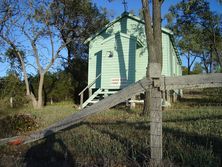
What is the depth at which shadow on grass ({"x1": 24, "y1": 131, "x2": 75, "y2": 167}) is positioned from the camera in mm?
4506

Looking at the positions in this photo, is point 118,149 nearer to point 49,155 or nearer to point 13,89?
point 49,155

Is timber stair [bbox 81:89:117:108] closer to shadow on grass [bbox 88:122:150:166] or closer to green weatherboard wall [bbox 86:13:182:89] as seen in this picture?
green weatherboard wall [bbox 86:13:182:89]

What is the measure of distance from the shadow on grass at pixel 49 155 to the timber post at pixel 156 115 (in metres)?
1.51

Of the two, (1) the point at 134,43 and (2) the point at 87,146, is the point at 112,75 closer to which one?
(1) the point at 134,43

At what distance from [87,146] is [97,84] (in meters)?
14.3

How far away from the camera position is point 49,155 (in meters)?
5.06

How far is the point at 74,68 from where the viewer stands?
30.8 meters

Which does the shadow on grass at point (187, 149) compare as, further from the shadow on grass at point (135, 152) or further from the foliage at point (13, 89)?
the foliage at point (13, 89)

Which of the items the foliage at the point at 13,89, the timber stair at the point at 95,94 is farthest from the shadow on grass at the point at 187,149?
the foliage at the point at 13,89

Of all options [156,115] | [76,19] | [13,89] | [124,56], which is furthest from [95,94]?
[156,115]

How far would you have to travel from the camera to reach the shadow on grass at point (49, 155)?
4.51m

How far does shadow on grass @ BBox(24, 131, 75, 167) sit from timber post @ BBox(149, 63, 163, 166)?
151 cm

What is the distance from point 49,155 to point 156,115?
98.1 inches

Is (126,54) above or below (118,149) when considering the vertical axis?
above
